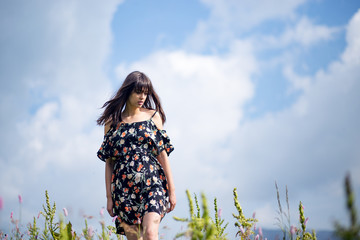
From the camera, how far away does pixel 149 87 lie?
4.48 meters

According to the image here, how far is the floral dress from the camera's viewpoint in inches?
147

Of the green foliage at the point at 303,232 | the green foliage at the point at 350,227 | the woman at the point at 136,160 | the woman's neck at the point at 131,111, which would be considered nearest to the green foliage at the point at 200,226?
the green foliage at the point at 350,227

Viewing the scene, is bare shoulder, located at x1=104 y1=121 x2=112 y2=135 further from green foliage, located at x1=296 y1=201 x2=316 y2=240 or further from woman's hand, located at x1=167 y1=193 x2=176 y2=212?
green foliage, located at x1=296 y1=201 x2=316 y2=240

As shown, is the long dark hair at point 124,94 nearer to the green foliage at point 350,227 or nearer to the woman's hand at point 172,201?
the woman's hand at point 172,201

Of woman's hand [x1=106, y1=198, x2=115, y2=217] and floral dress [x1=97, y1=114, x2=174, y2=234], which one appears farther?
woman's hand [x1=106, y1=198, x2=115, y2=217]

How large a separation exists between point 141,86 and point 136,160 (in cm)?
98

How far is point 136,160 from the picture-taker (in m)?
3.91

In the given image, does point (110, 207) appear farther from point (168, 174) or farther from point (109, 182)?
point (168, 174)

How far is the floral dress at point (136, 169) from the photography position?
3730 millimetres

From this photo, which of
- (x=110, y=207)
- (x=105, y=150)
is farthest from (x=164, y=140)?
(x=110, y=207)

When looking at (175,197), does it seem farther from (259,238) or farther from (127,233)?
(259,238)

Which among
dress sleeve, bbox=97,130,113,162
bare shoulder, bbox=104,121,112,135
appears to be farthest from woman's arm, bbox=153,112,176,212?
bare shoulder, bbox=104,121,112,135

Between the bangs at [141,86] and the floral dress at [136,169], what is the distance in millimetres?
400

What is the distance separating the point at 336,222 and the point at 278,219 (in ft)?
6.49
